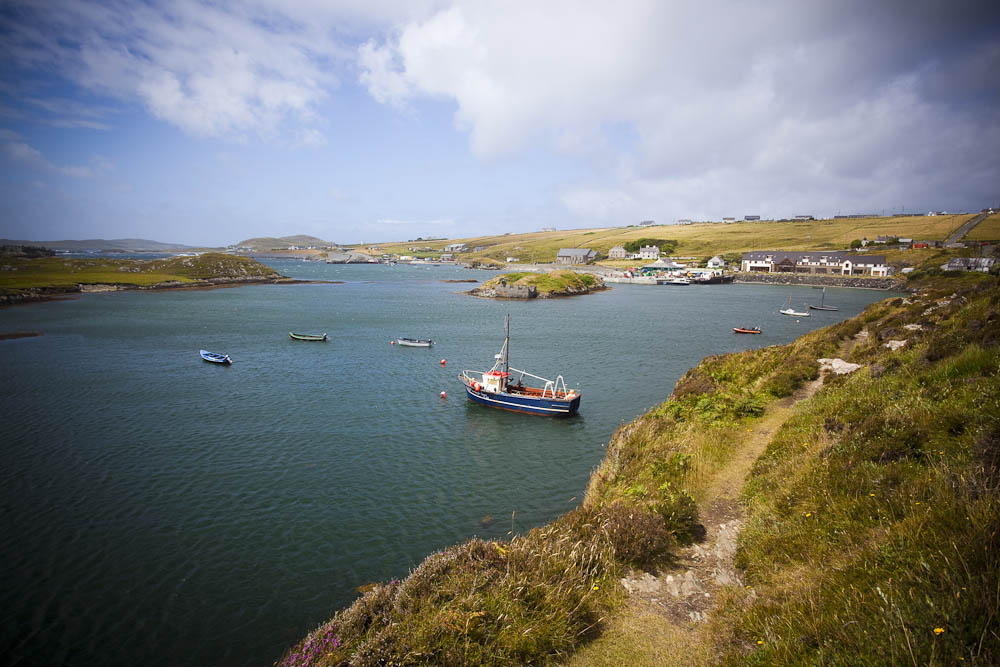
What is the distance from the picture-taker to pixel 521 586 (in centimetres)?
870

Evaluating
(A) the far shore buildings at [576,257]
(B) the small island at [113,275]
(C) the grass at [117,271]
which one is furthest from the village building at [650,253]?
(C) the grass at [117,271]

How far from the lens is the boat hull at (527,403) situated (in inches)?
1192

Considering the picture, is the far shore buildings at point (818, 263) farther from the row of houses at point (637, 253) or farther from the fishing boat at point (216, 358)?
the fishing boat at point (216, 358)

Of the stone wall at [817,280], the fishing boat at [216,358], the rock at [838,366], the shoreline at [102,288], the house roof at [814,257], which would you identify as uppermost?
the house roof at [814,257]

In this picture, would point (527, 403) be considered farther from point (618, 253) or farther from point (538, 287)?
point (618, 253)

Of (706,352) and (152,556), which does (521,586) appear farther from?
(706,352)

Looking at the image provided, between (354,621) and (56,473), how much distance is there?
2245 cm

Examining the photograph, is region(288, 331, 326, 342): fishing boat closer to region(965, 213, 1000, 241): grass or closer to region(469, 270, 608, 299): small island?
region(469, 270, 608, 299): small island

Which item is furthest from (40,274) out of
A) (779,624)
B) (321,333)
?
(779,624)

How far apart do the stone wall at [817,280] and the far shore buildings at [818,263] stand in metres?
6.30

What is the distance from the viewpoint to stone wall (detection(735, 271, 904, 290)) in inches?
4442

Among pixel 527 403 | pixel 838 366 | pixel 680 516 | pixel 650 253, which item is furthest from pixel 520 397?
pixel 650 253

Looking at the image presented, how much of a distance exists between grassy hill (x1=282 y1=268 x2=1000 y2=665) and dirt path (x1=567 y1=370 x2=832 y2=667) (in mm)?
40

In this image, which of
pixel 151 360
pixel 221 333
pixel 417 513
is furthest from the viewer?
pixel 221 333
